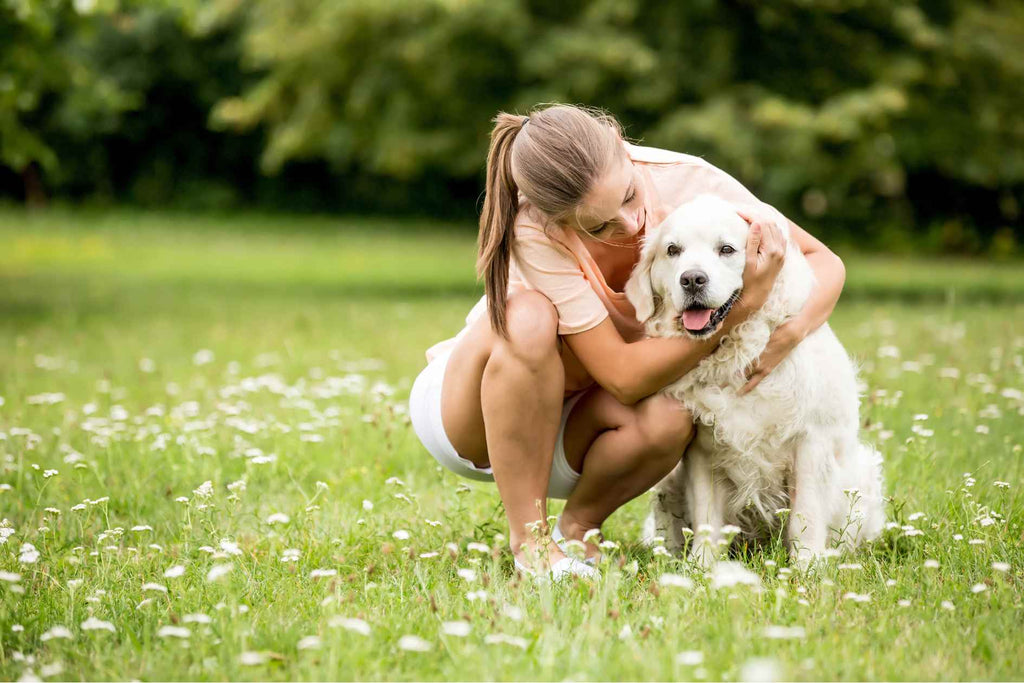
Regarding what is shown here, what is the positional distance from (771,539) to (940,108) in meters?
9.85

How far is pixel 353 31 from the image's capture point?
11594mm

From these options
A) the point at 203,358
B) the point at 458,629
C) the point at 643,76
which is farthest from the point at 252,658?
the point at 643,76

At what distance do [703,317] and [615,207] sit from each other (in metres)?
0.43

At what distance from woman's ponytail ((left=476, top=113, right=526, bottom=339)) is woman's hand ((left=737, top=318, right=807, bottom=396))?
0.79 meters

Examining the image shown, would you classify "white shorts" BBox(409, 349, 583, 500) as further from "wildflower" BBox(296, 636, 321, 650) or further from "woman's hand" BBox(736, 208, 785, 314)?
"wildflower" BBox(296, 636, 321, 650)

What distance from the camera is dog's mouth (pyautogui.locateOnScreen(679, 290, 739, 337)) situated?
3150 mm

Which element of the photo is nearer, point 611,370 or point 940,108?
point 611,370

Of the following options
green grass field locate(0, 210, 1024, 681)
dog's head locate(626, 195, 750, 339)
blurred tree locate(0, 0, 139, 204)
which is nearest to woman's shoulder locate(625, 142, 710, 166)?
dog's head locate(626, 195, 750, 339)

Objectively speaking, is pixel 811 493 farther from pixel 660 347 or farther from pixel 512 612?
pixel 512 612

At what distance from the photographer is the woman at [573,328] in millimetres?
3068

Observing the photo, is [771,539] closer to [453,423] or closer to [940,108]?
[453,423]

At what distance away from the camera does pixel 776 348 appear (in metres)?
3.22

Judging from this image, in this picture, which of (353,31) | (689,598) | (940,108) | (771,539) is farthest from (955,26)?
(689,598)

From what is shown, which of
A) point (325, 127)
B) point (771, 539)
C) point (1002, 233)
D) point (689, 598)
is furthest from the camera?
point (1002, 233)
